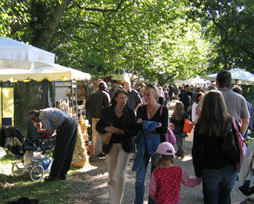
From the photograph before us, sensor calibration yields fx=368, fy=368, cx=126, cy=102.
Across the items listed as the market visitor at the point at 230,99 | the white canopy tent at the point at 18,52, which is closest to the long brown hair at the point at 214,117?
the market visitor at the point at 230,99

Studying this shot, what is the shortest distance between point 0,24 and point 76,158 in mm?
3991

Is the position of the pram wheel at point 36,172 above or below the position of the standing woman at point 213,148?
below

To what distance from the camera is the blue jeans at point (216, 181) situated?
3812 mm

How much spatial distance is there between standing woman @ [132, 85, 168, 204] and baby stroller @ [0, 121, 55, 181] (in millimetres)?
2763

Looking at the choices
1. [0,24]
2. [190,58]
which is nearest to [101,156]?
[0,24]

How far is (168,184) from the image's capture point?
12.9ft

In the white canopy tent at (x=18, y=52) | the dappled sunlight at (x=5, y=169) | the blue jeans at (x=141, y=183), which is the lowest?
the dappled sunlight at (x=5, y=169)

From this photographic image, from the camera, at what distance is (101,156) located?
386 inches

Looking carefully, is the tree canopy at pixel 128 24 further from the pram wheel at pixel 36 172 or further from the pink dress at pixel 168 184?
the pink dress at pixel 168 184

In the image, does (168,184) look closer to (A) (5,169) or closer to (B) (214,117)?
(B) (214,117)

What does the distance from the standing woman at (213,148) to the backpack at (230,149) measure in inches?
1.2

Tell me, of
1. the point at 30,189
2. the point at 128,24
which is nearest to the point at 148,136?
the point at 30,189

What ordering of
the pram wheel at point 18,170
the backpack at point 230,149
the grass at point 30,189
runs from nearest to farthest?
the backpack at point 230,149
the grass at point 30,189
the pram wheel at point 18,170

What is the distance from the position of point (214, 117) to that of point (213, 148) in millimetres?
322
